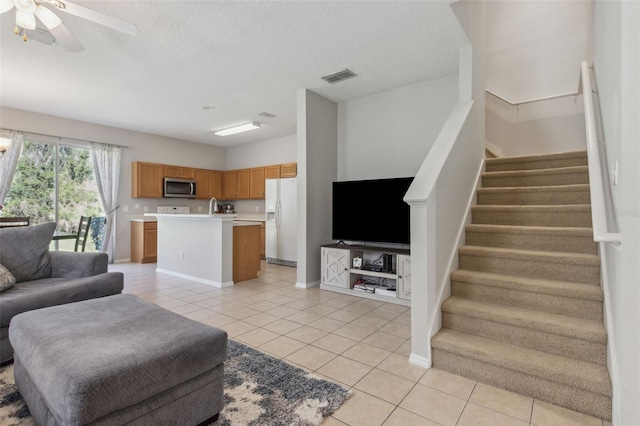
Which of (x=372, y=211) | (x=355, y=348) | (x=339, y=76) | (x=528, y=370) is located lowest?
(x=355, y=348)

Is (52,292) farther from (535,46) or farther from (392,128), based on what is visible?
(535,46)

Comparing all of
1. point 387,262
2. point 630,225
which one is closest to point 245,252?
point 387,262

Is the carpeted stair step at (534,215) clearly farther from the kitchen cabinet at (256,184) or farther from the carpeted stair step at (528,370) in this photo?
the kitchen cabinet at (256,184)

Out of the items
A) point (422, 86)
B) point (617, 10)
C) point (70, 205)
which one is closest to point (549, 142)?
point (422, 86)

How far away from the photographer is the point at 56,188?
18.7 feet

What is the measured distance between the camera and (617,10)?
2.00m

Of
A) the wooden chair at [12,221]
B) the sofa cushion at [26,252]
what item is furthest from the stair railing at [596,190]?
the wooden chair at [12,221]

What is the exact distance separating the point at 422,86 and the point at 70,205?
6.48m

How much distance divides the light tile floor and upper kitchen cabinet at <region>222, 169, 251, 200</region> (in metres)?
3.34

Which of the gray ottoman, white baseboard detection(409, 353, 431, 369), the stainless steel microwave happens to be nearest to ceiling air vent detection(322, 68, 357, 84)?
white baseboard detection(409, 353, 431, 369)

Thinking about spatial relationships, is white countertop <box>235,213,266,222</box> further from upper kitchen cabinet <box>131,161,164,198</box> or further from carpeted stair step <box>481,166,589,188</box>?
carpeted stair step <box>481,166,589,188</box>

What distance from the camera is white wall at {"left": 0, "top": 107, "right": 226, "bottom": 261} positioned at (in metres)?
5.36

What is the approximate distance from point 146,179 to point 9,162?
6.73 feet

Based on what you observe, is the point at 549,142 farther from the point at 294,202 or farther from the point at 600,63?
the point at 294,202
